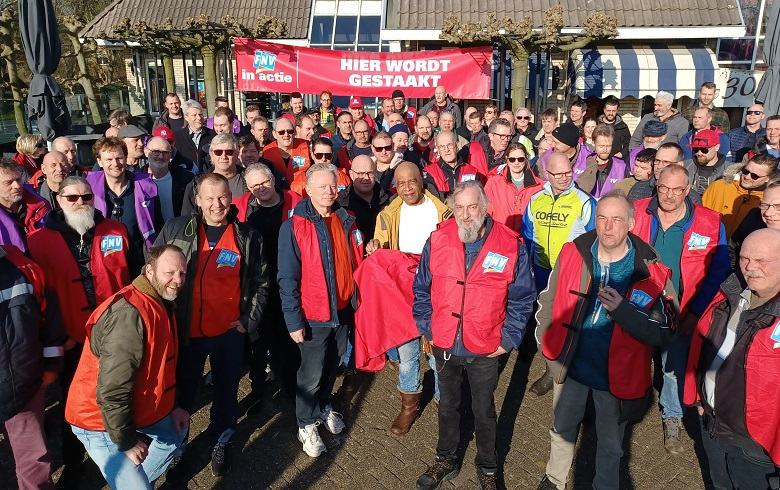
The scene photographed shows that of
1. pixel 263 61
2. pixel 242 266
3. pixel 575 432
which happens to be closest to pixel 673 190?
pixel 575 432

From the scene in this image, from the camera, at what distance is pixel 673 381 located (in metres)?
4.29

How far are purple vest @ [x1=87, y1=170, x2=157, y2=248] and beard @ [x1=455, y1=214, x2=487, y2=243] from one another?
8.34 ft

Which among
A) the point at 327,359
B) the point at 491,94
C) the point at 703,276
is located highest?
the point at 491,94

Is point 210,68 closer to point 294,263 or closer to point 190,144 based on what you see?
point 190,144

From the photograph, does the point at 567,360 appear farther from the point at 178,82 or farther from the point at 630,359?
the point at 178,82

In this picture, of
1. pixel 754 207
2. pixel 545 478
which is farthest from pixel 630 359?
pixel 754 207

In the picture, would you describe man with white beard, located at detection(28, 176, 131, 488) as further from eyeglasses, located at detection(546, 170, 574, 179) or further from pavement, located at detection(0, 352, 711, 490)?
eyeglasses, located at detection(546, 170, 574, 179)

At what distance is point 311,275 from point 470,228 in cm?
121

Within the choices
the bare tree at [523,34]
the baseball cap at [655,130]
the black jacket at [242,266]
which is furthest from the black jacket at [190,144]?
the bare tree at [523,34]

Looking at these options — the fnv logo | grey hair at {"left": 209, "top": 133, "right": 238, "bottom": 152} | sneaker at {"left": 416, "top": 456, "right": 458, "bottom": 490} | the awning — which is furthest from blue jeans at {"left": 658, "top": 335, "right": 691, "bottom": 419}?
the fnv logo

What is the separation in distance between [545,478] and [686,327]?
150 cm

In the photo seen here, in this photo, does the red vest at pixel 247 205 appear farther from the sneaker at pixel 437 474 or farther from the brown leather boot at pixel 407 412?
the sneaker at pixel 437 474

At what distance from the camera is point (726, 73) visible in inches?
549

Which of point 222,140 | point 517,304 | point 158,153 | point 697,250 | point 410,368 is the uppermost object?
point 222,140
